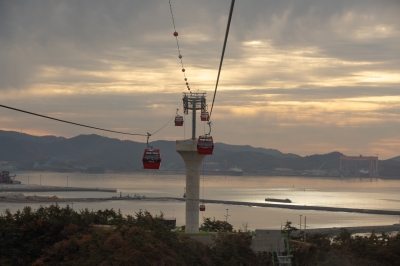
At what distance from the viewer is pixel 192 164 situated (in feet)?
81.3

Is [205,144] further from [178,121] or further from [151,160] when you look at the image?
[178,121]

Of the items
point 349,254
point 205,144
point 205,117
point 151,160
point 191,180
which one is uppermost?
point 205,117

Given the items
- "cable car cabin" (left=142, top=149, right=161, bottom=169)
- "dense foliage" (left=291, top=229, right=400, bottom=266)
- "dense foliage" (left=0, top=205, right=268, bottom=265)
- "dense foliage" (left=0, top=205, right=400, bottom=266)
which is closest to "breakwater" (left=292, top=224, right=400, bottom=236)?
"dense foliage" (left=291, top=229, right=400, bottom=266)

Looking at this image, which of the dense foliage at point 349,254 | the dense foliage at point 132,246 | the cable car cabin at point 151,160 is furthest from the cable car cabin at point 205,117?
the cable car cabin at point 151,160

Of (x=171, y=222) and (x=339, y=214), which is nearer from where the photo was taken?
(x=171, y=222)

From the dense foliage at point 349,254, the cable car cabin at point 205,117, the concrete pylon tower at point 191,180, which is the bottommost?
the dense foliage at point 349,254

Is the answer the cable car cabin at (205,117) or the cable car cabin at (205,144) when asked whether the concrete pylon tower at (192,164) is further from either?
the cable car cabin at (205,144)

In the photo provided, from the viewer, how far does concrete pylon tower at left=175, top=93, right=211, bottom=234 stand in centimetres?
2461

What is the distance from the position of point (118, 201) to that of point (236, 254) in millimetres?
79276

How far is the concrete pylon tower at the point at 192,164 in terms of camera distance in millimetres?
24609

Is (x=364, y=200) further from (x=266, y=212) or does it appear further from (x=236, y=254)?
(x=236, y=254)

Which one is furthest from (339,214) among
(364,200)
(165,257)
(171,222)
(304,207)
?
(165,257)

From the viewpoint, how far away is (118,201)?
9812 cm

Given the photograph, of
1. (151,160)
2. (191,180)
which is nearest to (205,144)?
(151,160)
